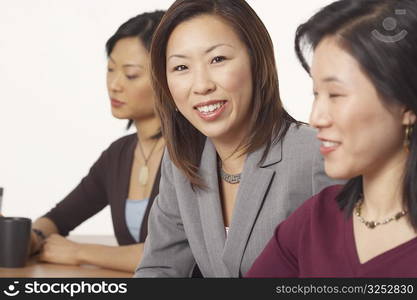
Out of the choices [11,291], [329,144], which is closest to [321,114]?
[329,144]

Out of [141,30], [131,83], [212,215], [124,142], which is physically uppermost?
[141,30]

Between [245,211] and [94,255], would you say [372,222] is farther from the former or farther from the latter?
[94,255]

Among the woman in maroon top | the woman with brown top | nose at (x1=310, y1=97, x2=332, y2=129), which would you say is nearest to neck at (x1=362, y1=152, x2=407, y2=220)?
the woman in maroon top

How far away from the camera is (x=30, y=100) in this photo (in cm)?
523

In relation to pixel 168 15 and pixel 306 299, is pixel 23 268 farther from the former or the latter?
pixel 306 299

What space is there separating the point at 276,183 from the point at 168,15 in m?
0.52

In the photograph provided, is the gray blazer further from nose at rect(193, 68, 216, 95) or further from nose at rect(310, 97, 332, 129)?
nose at rect(310, 97, 332, 129)

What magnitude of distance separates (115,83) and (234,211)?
3.44 feet

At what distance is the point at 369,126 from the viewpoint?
51.6 inches

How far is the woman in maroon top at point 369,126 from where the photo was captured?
129 centimetres

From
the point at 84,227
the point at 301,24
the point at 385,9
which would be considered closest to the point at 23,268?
the point at 301,24

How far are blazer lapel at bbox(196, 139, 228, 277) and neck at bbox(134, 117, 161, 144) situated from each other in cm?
79

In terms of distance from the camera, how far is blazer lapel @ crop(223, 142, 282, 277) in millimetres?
1854

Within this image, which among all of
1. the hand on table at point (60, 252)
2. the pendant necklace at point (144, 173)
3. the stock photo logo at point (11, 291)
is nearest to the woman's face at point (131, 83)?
the pendant necklace at point (144, 173)
